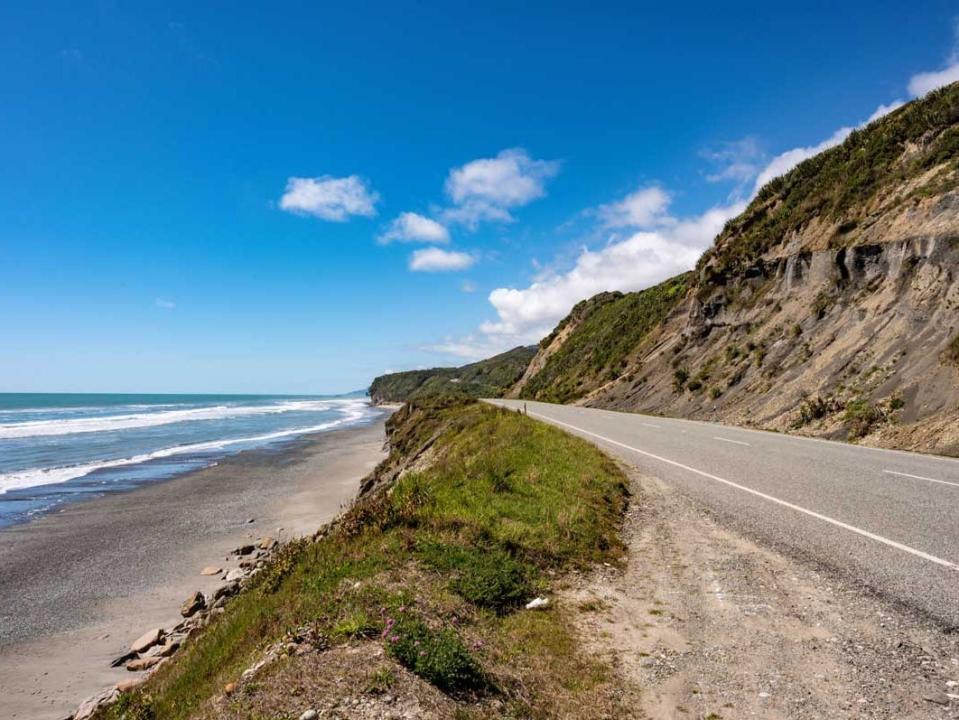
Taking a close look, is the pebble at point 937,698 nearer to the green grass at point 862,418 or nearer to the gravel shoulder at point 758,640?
the gravel shoulder at point 758,640

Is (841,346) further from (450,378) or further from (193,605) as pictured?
(450,378)

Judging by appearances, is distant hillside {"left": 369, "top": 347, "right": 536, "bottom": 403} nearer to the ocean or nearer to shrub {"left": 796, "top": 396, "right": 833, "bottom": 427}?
the ocean

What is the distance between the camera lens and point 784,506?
910 cm

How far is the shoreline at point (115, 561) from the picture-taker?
35.9ft

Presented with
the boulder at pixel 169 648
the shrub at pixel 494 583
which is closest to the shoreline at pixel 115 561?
the boulder at pixel 169 648

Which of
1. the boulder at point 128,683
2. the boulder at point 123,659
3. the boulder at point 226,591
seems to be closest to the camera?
the boulder at point 128,683

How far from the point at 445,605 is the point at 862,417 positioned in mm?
17867

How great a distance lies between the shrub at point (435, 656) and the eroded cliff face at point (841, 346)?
15887 mm

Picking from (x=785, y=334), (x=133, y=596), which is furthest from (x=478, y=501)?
(x=785, y=334)

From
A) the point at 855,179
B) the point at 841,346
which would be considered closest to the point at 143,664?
the point at 841,346

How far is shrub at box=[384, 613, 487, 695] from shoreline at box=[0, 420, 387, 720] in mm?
8731

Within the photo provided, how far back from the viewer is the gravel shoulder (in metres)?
4.06

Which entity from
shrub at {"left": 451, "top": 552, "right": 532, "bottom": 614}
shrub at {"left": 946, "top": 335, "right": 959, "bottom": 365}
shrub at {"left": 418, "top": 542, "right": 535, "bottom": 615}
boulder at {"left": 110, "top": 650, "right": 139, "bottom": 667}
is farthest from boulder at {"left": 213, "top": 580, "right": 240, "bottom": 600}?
shrub at {"left": 946, "top": 335, "right": 959, "bottom": 365}

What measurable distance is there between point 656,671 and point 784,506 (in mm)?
5740
